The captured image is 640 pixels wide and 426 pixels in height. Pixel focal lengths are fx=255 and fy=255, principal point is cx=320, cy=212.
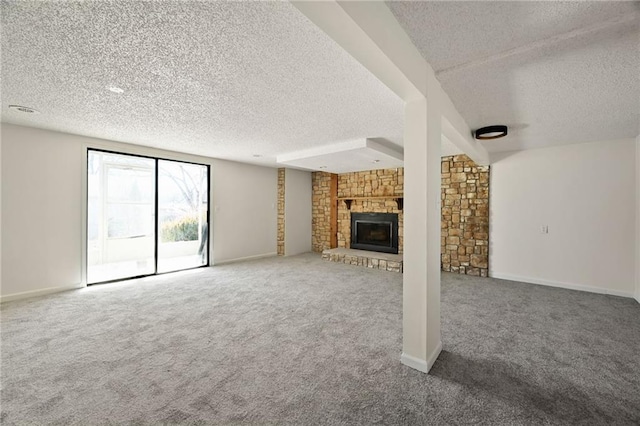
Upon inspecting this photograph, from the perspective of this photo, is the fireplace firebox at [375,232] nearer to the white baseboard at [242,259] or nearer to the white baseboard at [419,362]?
Answer: the white baseboard at [242,259]

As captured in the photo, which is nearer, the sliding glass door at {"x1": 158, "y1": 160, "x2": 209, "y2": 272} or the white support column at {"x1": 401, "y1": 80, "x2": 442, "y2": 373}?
the white support column at {"x1": 401, "y1": 80, "x2": 442, "y2": 373}

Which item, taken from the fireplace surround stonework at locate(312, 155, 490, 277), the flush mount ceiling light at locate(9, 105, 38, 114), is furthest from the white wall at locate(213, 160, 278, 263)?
the fireplace surround stonework at locate(312, 155, 490, 277)

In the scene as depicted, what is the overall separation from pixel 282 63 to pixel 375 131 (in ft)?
6.55

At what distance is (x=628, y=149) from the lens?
3.65 meters

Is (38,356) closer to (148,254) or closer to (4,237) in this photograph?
(4,237)

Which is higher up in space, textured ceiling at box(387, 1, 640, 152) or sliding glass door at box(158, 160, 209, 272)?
textured ceiling at box(387, 1, 640, 152)

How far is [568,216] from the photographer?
13.3 feet

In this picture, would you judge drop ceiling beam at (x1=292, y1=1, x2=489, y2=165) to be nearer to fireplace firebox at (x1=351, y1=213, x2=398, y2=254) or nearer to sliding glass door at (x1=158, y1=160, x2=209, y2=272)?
fireplace firebox at (x1=351, y1=213, x2=398, y2=254)

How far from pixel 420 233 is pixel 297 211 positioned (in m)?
5.43

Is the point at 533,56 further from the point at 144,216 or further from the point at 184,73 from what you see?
the point at 144,216

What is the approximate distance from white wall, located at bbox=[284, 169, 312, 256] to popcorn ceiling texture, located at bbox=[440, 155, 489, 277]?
3687 millimetres

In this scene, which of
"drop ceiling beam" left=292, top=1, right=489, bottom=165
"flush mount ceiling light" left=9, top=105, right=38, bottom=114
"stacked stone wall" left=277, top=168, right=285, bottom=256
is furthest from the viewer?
"stacked stone wall" left=277, top=168, right=285, bottom=256

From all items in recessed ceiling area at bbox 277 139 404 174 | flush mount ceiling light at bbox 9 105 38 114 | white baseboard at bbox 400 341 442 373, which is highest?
flush mount ceiling light at bbox 9 105 38 114

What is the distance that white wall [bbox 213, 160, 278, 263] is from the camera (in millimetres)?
5684
